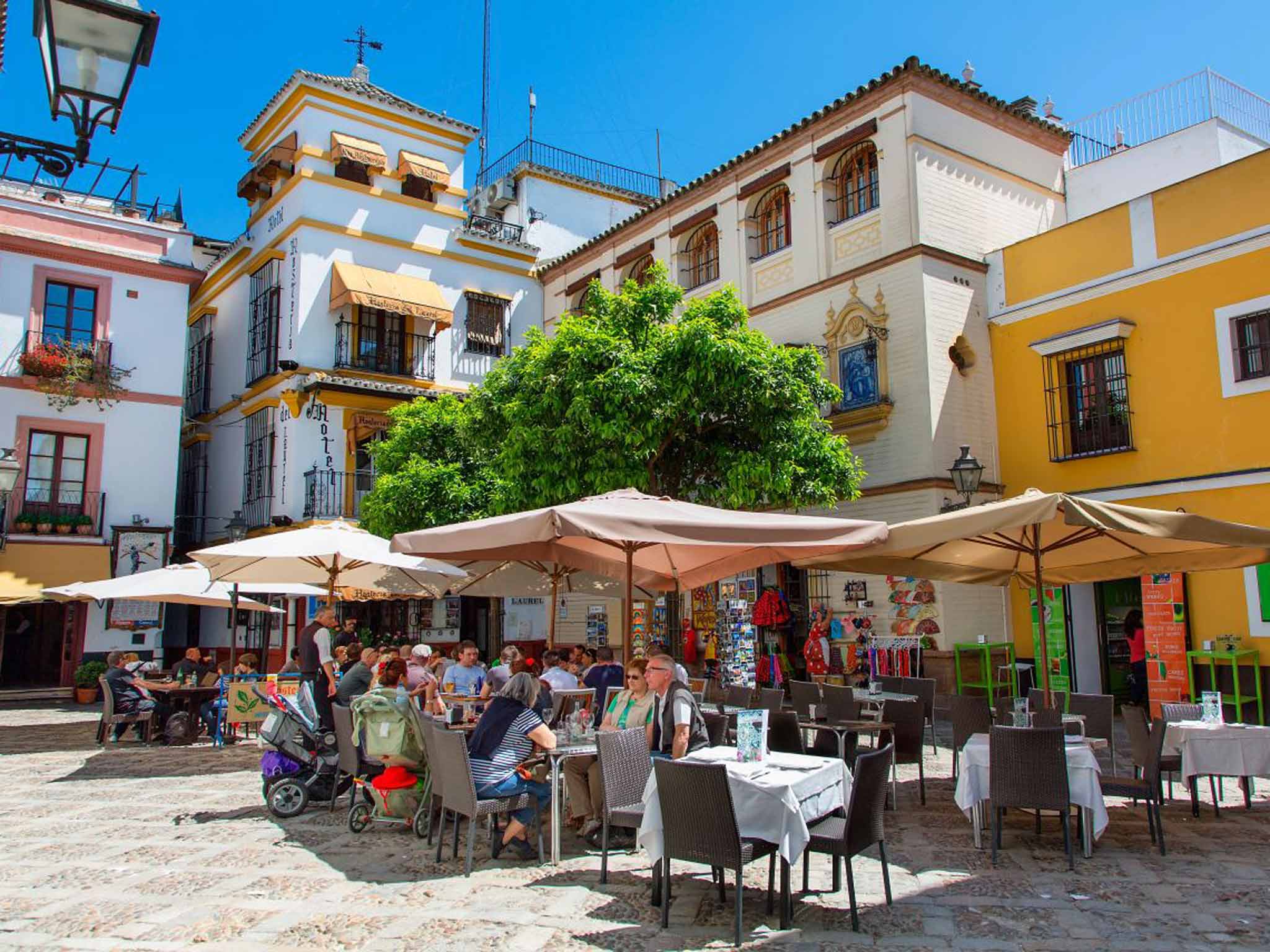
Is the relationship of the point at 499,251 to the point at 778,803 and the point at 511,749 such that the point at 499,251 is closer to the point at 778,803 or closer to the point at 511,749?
the point at 511,749

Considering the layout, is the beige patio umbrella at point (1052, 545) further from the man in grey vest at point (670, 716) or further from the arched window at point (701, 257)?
the arched window at point (701, 257)

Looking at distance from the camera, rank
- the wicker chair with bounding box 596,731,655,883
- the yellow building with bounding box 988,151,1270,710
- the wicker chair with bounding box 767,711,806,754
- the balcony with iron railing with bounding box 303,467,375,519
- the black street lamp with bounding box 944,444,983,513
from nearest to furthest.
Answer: the wicker chair with bounding box 596,731,655,883, the wicker chair with bounding box 767,711,806,754, the black street lamp with bounding box 944,444,983,513, the yellow building with bounding box 988,151,1270,710, the balcony with iron railing with bounding box 303,467,375,519

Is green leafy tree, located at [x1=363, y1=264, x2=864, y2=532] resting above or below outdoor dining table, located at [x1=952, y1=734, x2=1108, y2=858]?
above

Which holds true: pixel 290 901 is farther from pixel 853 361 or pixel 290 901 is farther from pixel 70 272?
pixel 70 272

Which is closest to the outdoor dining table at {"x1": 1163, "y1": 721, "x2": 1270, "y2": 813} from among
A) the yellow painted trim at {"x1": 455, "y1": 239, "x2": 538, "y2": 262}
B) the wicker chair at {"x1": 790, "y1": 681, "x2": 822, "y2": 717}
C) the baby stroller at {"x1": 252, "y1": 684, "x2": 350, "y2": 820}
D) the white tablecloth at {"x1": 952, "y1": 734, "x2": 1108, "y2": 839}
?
the white tablecloth at {"x1": 952, "y1": 734, "x2": 1108, "y2": 839}

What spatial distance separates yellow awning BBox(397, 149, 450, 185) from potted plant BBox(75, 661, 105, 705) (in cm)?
1293

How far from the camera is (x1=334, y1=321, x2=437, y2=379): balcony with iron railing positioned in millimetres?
22656

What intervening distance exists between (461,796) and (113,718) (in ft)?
27.4

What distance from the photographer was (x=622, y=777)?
610 cm

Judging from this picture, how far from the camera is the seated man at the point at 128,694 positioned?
41.7 ft

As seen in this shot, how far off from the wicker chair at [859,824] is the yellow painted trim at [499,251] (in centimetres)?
2154

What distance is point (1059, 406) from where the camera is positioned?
15594 millimetres

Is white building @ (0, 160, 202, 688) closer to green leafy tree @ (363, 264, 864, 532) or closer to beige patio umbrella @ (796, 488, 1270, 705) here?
green leafy tree @ (363, 264, 864, 532)

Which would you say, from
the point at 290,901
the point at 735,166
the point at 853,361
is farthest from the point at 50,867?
the point at 735,166
